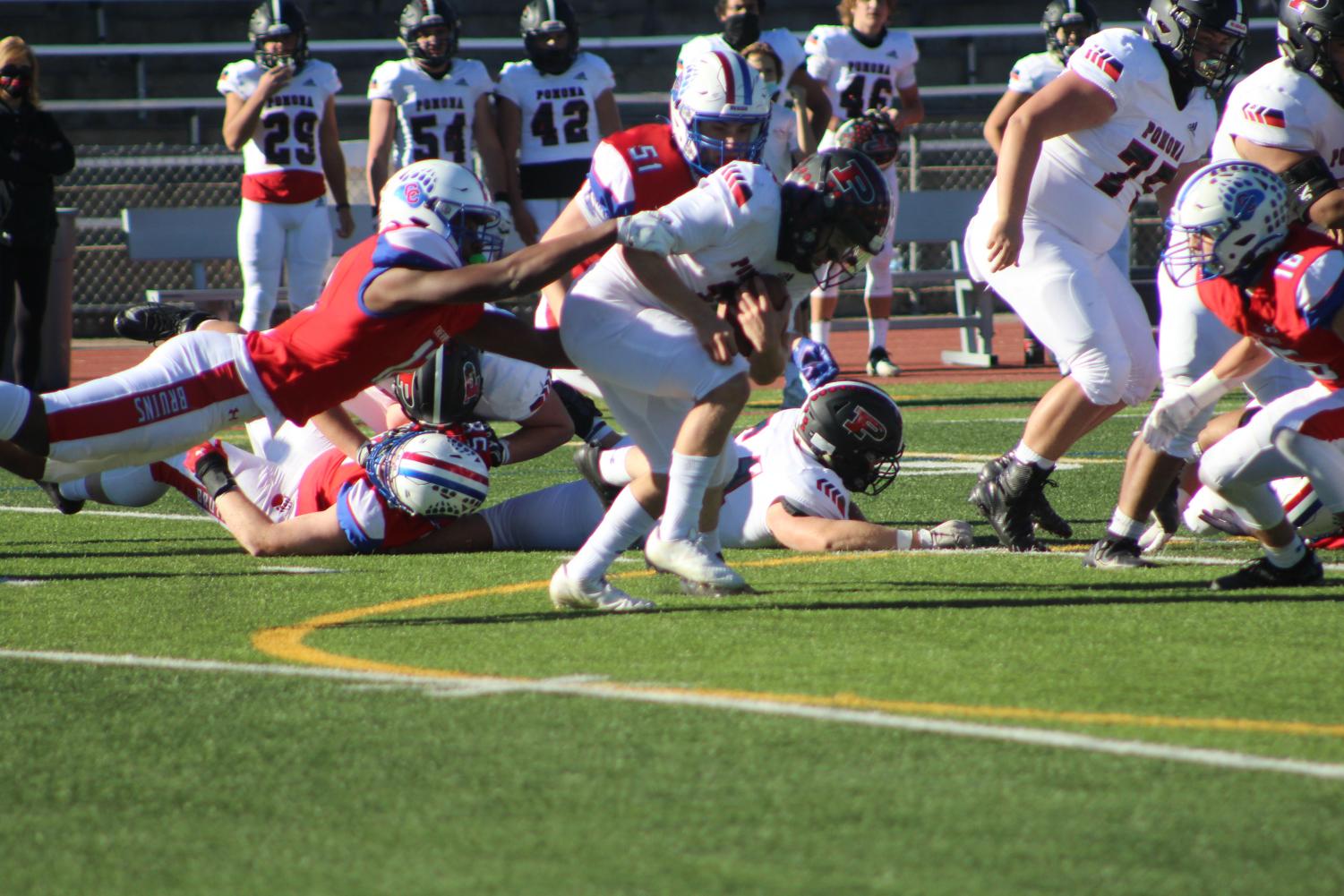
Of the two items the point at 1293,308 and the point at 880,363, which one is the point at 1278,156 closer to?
the point at 1293,308

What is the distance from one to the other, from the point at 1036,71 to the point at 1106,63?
5.83 meters

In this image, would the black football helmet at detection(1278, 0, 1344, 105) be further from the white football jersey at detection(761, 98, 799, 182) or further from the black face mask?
A: the black face mask

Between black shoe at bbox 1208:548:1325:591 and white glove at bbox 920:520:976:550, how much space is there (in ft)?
3.37

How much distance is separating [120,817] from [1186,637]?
2.56 m

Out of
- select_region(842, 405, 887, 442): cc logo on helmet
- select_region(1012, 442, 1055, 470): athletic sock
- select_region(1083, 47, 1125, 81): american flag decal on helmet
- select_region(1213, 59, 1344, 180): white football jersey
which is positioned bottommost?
select_region(1012, 442, 1055, 470): athletic sock

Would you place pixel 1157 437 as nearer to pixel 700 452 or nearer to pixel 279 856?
pixel 700 452

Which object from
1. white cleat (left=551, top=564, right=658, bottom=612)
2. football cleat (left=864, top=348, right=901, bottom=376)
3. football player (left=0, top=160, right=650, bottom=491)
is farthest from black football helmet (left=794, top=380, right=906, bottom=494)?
football cleat (left=864, top=348, right=901, bottom=376)

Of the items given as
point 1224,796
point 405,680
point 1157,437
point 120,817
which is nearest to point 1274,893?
point 1224,796

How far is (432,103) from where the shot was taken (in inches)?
452

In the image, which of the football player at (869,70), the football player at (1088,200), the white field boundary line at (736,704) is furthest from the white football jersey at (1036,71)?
the white field boundary line at (736,704)

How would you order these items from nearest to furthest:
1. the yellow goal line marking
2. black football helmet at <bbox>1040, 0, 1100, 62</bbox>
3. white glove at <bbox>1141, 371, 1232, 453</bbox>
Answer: the yellow goal line marking, white glove at <bbox>1141, 371, 1232, 453</bbox>, black football helmet at <bbox>1040, 0, 1100, 62</bbox>

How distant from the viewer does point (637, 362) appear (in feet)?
16.0

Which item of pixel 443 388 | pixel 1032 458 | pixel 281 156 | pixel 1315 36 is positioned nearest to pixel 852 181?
pixel 1032 458

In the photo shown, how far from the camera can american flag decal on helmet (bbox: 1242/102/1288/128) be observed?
18.7 ft
